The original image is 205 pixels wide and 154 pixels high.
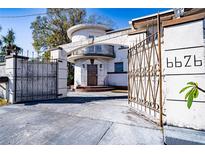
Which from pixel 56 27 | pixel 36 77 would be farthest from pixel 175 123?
pixel 56 27

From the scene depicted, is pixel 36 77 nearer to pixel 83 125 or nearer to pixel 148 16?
pixel 83 125

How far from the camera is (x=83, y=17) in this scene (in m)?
18.8

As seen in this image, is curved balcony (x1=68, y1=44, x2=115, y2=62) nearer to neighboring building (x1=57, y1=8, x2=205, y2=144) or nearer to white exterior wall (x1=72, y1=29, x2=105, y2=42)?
white exterior wall (x1=72, y1=29, x2=105, y2=42)

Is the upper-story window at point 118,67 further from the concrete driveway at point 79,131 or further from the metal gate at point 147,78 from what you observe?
the concrete driveway at point 79,131

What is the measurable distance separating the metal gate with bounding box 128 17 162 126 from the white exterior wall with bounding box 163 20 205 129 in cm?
33

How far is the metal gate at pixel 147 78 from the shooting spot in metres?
3.44

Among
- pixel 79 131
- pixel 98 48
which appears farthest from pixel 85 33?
pixel 79 131

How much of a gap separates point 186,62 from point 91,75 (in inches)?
481

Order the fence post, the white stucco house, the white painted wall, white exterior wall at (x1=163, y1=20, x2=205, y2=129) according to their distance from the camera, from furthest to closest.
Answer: the white painted wall < the white stucco house < the fence post < white exterior wall at (x1=163, y1=20, x2=205, y2=129)

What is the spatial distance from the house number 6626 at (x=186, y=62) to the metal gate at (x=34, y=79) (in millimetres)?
6518

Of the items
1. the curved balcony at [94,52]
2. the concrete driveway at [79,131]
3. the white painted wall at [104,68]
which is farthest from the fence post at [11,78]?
the white painted wall at [104,68]

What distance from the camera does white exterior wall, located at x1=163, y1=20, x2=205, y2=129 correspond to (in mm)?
2475

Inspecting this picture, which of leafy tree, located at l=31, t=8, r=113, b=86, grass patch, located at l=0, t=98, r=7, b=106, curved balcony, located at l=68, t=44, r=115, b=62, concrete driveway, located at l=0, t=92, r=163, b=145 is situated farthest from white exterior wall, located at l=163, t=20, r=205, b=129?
leafy tree, located at l=31, t=8, r=113, b=86

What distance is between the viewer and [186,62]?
2611 mm
